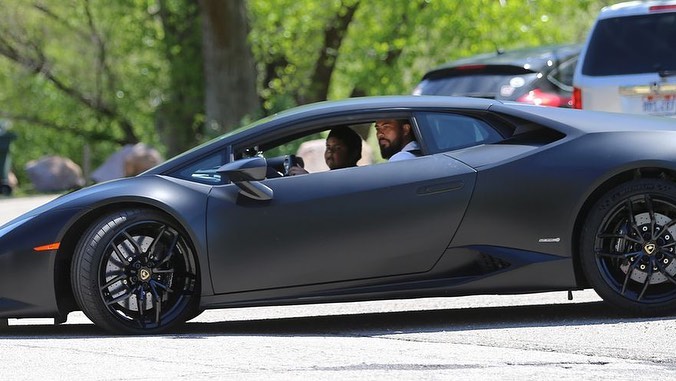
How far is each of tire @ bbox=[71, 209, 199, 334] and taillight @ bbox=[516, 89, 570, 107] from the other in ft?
23.6

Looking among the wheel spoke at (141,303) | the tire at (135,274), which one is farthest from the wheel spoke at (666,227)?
the wheel spoke at (141,303)

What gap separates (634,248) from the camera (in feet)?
25.5

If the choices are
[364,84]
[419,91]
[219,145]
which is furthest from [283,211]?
[364,84]

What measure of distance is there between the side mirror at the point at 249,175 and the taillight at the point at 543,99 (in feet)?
23.1

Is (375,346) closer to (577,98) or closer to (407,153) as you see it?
(407,153)

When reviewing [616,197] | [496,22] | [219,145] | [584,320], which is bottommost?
[584,320]

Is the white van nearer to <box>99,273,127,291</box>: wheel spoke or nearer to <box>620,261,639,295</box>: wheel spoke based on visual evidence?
<box>620,261,639,295</box>: wheel spoke

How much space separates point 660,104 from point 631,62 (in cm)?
49

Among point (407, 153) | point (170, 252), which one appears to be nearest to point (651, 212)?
point (407, 153)

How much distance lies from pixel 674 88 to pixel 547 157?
4898mm

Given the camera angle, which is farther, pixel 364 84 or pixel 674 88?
pixel 364 84

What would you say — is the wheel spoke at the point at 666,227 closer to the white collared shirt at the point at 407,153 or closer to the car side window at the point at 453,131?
the car side window at the point at 453,131

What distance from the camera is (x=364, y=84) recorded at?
36.1 meters

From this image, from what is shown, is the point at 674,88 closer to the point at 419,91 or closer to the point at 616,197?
the point at 419,91
